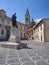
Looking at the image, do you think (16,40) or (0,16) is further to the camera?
(0,16)

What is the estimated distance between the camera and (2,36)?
34.4m

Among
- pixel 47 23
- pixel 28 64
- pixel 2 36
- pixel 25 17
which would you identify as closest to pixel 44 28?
pixel 47 23

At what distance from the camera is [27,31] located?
2058 inches

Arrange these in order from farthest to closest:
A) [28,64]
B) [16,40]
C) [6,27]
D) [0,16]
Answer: [6,27]
[0,16]
[16,40]
[28,64]

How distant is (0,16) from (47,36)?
1683 centimetres

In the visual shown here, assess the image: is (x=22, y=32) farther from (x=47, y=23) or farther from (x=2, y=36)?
(x=47, y=23)

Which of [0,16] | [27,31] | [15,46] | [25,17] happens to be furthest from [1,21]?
[25,17]

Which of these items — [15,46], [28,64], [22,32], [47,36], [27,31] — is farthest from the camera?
[27,31]

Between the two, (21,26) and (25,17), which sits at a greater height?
(25,17)

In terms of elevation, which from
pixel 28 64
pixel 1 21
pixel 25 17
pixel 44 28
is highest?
pixel 25 17

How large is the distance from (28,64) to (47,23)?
21.0m

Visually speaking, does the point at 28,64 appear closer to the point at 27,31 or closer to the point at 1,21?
the point at 1,21

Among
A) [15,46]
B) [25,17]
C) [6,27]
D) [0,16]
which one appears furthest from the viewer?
[25,17]

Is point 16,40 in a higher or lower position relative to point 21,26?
lower
